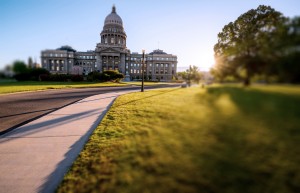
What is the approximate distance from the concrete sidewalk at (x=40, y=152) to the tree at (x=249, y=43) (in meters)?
4.83

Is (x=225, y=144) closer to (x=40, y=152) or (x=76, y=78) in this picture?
(x=40, y=152)

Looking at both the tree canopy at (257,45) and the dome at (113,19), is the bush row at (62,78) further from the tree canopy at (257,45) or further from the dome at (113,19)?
the dome at (113,19)

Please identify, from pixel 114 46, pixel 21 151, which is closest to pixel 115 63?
pixel 114 46

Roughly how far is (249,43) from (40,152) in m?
7.09

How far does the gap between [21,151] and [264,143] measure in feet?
24.9

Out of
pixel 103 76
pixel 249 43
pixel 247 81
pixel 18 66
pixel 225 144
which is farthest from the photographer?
pixel 103 76

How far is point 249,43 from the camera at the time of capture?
161cm

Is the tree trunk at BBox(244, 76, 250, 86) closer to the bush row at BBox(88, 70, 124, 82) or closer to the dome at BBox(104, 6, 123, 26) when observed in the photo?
the bush row at BBox(88, 70, 124, 82)

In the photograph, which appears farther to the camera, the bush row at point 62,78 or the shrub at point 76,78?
the shrub at point 76,78

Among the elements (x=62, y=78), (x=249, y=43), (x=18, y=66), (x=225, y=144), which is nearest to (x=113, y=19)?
(x=62, y=78)

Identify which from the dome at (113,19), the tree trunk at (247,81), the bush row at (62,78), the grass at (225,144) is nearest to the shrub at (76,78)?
the bush row at (62,78)

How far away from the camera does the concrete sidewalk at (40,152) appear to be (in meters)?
4.44

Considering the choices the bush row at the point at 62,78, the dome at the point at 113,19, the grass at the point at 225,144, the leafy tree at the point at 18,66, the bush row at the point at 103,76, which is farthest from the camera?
the dome at the point at 113,19

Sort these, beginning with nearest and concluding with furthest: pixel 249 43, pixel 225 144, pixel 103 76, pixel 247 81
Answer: pixel 225 144 < pixel 247 81 < pixel 249 43 < pixel 103 76
